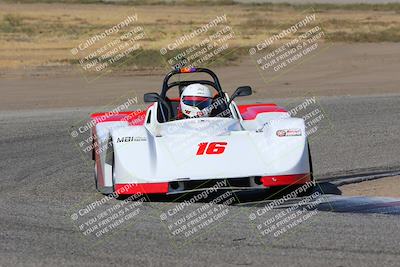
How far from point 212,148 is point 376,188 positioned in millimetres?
2340

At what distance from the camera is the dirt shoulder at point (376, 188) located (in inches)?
463

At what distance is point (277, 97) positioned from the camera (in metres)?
23.7

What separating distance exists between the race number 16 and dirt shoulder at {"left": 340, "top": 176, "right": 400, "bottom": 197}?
5.82 feet

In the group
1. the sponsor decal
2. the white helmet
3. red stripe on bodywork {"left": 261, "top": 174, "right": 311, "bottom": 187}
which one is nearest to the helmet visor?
the white helmet

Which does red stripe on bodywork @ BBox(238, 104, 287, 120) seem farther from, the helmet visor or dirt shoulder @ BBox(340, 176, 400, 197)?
dirt shoulder @ BBox(340, 176, 400, 197)

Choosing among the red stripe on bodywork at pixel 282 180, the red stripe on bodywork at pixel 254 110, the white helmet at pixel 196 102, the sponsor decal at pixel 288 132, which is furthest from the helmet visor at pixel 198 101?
the red stripe on bodywork at pixel 282 180

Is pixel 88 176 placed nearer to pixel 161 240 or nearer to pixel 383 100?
pixel 161 240

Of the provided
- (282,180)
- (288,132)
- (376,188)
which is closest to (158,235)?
(282,180)

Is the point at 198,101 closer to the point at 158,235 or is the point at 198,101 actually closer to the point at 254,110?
the point at 254,110

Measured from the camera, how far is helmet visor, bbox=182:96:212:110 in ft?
41.4

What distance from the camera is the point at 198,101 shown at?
1266 cm

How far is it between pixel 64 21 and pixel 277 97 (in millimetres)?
23690

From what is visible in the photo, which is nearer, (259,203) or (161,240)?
(161,240)

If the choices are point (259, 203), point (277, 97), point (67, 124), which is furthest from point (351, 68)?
point (259, 203)
